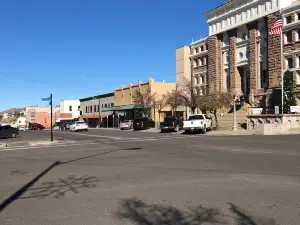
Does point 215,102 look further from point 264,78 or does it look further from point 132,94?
point 132,94

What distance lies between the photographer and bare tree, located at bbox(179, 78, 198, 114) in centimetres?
4931

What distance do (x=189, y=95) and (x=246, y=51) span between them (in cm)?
1094

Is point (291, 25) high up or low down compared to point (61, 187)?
up

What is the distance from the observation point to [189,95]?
55.3 metres

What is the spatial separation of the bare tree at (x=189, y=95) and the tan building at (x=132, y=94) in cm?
432

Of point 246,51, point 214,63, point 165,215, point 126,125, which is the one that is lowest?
point 165,215

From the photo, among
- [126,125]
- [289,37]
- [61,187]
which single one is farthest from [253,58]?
[61,187]

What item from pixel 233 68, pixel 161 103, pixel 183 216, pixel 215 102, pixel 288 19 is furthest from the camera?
pixel 161 103

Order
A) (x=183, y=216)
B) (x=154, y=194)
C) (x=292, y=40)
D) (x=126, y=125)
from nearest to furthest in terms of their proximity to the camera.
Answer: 1. (x=183, y=216)
2. (x=154, y=194)
3. (x=292, y=40)
4. (x=126, y=125)

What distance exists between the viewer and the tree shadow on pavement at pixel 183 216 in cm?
557

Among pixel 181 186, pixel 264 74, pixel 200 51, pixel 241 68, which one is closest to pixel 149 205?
pixel 181 186

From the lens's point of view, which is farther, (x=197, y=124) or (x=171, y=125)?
(x=171, y=125)

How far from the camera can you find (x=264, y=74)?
158 ft

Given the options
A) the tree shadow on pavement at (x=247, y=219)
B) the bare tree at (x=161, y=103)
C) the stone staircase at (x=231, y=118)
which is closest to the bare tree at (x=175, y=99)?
the bare tree at (x=161, y=103)
